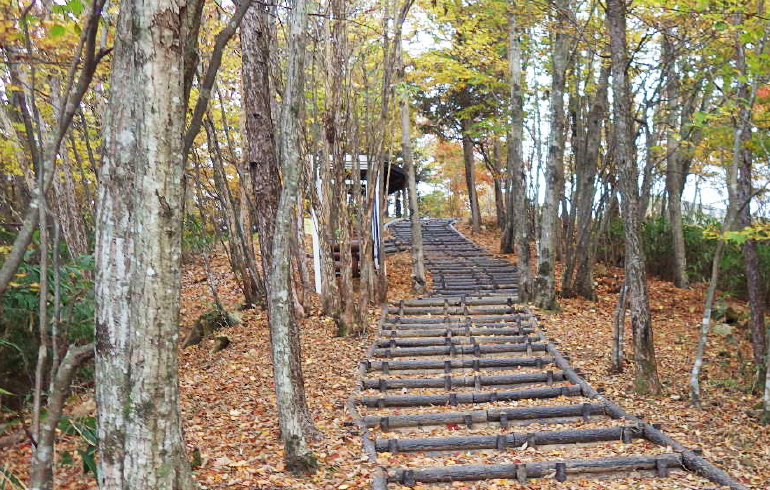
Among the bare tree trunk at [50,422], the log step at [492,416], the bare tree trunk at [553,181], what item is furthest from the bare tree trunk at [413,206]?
the bare tree trunk at [50,422]

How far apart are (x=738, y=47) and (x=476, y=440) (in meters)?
5.45

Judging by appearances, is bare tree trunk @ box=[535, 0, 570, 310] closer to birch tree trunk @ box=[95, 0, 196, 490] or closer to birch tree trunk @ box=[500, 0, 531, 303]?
birch tree trunk @ box=[500, 0, 531, 303]

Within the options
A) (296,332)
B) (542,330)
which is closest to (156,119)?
(296,332)

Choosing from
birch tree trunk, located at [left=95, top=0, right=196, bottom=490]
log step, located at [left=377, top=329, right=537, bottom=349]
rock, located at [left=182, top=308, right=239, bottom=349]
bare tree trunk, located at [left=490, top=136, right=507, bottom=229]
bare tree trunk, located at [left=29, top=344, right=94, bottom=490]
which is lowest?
log step, located at [left=377, top=329, right=537, bottom=349]

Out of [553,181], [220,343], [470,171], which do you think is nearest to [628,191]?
[553,181]

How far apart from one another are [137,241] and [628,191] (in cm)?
580

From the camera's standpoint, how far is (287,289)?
4.71m

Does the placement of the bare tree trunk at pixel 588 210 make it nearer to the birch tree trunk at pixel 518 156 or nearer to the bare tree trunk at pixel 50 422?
the birch tree trunk at pixel 518 156

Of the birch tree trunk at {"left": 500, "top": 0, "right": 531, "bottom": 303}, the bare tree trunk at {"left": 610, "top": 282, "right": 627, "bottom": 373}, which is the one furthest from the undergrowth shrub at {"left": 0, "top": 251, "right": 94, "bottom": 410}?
the birch tree trunk at {"left": 500, "top": 0, "right": 531, "bottom": 303}

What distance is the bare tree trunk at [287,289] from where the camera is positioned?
15.3 feet

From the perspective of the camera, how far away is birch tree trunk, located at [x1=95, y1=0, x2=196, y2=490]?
247cm

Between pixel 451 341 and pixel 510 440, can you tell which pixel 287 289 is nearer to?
pixel 510 440

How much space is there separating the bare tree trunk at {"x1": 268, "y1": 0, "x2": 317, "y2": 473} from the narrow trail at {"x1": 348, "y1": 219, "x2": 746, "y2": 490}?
746mm

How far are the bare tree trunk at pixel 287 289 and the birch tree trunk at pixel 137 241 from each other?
2122 millimetres
